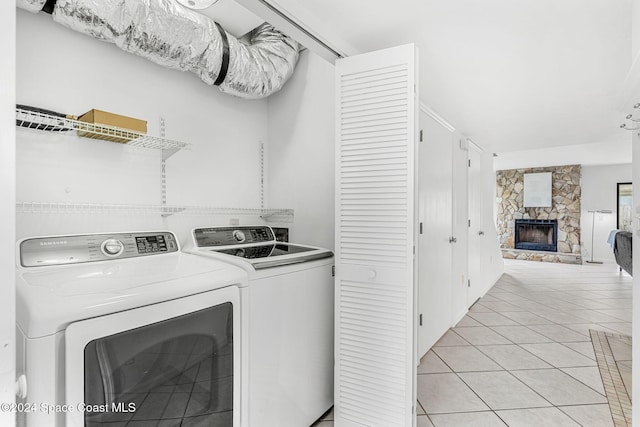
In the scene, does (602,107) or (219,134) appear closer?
(219,134)

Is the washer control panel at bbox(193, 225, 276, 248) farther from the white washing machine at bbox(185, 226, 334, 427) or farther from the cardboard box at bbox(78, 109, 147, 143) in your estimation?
the cardboard box at bbox(78, 109, 147, 143)

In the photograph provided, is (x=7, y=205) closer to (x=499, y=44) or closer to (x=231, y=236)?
(x=231, y=236)

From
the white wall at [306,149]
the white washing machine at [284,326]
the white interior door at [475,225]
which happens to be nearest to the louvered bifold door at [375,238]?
the white washing machine at [284,326]

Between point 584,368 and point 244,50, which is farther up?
point 244,50

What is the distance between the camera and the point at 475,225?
4297 mm

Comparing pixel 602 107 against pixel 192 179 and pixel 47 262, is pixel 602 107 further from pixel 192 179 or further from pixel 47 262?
pixel 47 262

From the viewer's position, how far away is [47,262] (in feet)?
4.21

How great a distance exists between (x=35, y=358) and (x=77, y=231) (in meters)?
0.98

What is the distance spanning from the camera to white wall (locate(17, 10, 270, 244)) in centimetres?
146

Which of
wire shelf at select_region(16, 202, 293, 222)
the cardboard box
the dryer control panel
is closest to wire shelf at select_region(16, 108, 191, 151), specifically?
the cardboard box

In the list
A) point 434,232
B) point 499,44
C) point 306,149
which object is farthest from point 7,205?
point 434,232

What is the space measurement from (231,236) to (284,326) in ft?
2.46

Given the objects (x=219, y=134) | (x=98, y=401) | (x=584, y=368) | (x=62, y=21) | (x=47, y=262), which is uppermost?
(x=62, y=21)

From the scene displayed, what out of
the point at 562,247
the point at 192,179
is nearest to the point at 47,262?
the point at 192,179
